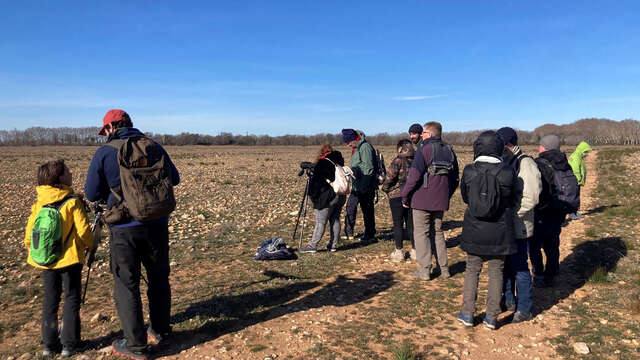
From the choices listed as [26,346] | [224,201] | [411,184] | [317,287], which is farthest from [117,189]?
[224,201]

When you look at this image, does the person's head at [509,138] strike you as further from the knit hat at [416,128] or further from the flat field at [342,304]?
the flat field at [342,304]

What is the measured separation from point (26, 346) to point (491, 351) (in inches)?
224

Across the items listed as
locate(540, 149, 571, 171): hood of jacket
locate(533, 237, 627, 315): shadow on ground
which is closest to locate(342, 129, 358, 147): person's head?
locate(540, 149, 571, 171): hood of jacket

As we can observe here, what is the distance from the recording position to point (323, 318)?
18.3 feet

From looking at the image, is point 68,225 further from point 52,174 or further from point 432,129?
point 432,129

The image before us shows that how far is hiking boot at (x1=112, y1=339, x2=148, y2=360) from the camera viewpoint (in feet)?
14.3

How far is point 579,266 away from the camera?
294 inches

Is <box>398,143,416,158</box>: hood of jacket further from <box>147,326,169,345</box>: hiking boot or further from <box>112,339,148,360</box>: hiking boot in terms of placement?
<box>112,339,148,360</box>: hiking boot

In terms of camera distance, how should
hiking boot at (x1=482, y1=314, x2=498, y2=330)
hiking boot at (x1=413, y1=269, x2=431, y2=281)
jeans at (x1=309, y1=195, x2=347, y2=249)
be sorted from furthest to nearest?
jeans at (x1=309, y1=195, x2=347, y2=249)
hiking boot at (x1=413, y1=269, x2=431, y2=281)
hiking boot at (x1=482, y1=314, x2=498, y2=330)

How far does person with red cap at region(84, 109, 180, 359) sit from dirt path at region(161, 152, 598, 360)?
682mm

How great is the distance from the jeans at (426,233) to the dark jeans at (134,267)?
4.02 meters

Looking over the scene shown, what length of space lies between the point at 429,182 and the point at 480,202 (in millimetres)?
1739

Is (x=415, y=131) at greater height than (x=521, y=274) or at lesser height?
greater

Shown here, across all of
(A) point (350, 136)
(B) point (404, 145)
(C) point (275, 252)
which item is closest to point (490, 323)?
(B) point (404, 145)
